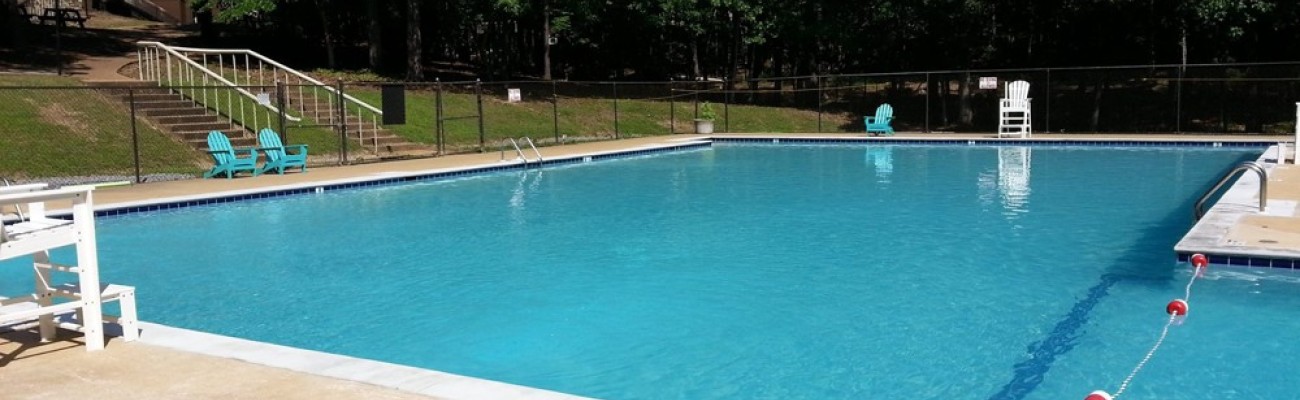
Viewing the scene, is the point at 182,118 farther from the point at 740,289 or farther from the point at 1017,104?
the point at 1017,104

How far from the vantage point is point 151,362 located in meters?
4.44

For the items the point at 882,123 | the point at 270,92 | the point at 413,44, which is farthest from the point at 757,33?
the point at 270,92

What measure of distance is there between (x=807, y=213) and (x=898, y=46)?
20.0 metres

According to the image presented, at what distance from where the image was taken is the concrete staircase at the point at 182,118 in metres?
16.8

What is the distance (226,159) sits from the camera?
47.1 ft

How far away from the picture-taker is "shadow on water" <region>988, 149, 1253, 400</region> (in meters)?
4.89

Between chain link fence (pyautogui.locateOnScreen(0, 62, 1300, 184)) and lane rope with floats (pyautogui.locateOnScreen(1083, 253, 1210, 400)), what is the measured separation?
12.1m

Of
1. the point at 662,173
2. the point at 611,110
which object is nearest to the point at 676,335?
the point at 662,173

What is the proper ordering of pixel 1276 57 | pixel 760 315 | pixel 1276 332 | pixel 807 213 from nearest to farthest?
pixel 1276 332, pixel 760 315, pixel 807 213, pixel 1276 57

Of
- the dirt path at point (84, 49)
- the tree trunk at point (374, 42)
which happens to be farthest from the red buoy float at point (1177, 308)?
the tree trunk at point (374, 42)

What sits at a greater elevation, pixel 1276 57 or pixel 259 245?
pixel 1276 57

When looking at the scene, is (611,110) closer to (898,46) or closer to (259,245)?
(898,46)

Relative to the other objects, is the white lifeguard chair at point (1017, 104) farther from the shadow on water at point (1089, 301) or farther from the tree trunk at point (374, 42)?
the tree trunk at point (374, 42)

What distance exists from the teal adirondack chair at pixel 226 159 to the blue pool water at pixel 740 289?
6.58ft
